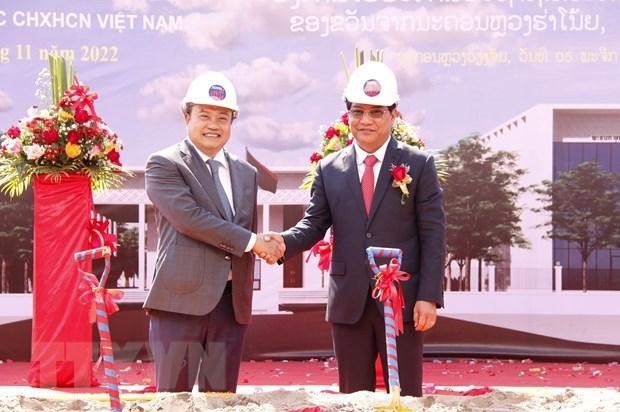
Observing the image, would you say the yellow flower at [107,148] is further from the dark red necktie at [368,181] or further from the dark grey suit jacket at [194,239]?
the dark red necktie at [368,181]

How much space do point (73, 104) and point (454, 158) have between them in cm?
232

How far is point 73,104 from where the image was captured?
510 cm

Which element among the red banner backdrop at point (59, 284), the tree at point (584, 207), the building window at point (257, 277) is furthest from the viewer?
the building window at point (257, 277)

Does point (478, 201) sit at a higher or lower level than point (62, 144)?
lower

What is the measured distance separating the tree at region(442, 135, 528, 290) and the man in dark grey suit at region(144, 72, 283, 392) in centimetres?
320

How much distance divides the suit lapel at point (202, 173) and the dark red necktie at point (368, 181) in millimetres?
434

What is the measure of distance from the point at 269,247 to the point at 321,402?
25.6 inches

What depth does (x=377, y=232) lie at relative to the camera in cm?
305

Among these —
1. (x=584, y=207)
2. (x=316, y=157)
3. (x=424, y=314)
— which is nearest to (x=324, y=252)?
(x=316, y=157)

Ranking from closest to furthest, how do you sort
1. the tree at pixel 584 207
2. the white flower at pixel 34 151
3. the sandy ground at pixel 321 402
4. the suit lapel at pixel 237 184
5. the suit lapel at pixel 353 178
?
the sandy ground at pixel 321 402 → the suit lapel at pixel 353 178 → the suit lapel at pixel 237 184 → the white flower at pixel 34 151 → the tree at pixel 584 207

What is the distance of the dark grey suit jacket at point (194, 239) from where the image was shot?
306 cm

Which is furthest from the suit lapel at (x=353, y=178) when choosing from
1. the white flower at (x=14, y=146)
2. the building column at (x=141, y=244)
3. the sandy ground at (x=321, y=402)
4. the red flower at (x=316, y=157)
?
the building column at (x=141, y=244)

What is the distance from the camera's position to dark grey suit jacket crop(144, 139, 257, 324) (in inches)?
120

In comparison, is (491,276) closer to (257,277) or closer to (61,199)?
(257,277)
